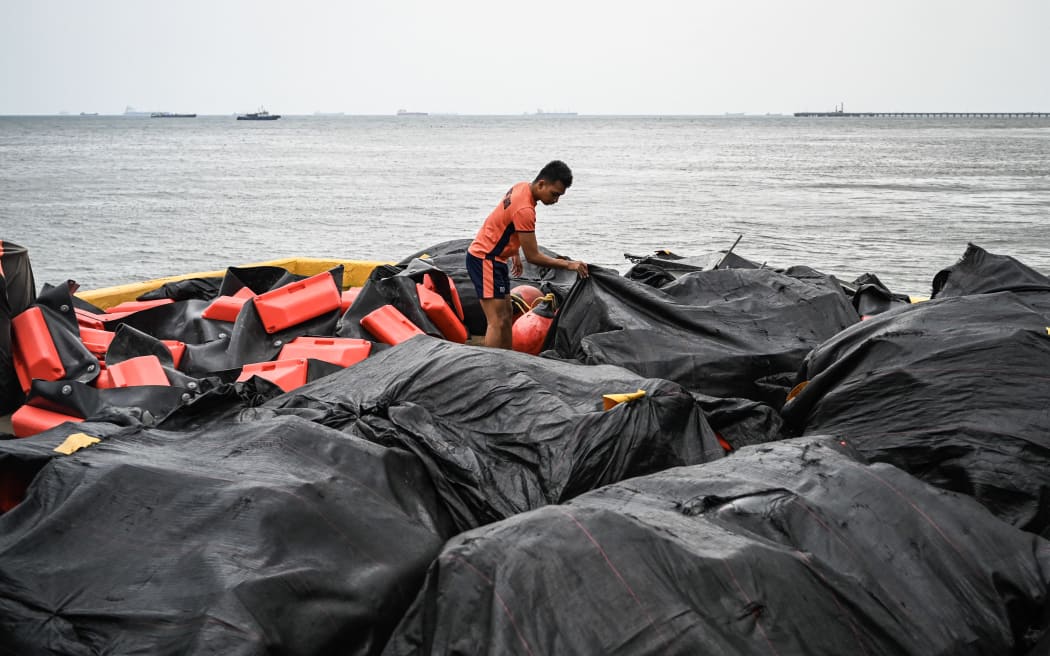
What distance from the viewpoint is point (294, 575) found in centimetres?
229

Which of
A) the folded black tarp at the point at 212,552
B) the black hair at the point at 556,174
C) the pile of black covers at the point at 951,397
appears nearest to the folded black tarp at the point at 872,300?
the pile of black covers at the point at 951,397

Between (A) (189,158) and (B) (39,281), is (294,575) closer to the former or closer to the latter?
(B) (39,281)

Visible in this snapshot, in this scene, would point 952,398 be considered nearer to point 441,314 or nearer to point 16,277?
point 441,314

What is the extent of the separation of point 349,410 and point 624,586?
5.40ft

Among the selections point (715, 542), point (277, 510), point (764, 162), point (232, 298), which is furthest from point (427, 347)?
point (764, 162)

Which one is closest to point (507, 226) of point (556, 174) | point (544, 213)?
point (556, 174)

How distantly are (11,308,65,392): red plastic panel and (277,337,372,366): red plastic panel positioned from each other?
120 centimetres

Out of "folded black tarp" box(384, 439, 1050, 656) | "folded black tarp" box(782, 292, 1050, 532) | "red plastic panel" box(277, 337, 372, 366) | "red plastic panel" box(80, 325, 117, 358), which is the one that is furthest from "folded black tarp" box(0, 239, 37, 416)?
"folded black tarp" box(782, 292, 1050, 532)

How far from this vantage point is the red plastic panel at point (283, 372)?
450 centimetres

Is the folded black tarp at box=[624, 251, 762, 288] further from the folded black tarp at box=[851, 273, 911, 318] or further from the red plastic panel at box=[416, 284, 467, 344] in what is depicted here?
the red plastic panel at box=[416, 284, 467, 344]

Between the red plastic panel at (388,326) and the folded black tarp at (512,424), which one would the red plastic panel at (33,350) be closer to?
the red plastic panel at (388,326)

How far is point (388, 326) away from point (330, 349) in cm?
53

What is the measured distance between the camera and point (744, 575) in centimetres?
212

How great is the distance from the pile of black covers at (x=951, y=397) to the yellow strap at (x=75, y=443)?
105 inches
